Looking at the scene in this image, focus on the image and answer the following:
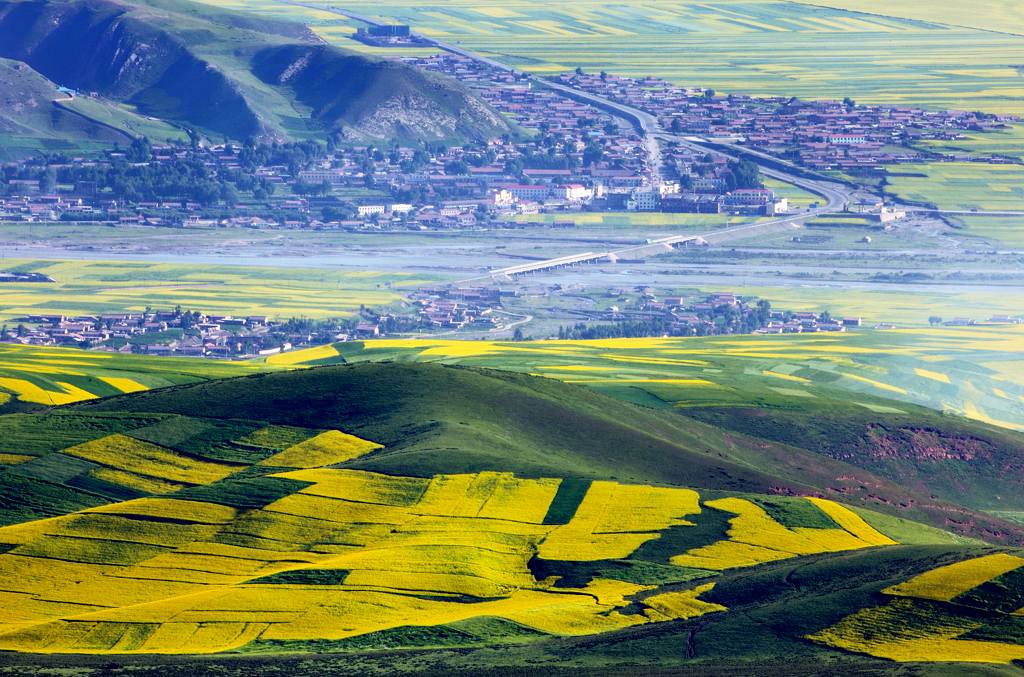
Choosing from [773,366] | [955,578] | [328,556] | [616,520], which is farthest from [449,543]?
[773,366]

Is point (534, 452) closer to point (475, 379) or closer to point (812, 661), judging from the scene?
point (475, 379)

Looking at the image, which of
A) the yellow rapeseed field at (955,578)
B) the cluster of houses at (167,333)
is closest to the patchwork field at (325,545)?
the yellow rapeseed field at (955,578)

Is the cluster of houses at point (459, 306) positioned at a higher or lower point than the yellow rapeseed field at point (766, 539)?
lower

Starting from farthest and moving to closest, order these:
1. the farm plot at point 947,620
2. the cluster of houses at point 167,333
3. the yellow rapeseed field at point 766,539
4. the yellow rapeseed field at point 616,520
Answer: the cluster of houses at point 167,333
the yellow rapeseed field at point 616,520
the yellow rapeseed field at point 766,539
the farm plot at point 947,620

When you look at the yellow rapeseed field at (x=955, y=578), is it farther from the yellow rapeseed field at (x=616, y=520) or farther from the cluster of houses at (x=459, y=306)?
the cluster of houses at (x=459, y=306)

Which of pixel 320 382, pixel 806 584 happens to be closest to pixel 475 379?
pixel 320 382

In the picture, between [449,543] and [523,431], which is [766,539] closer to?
[449,543]

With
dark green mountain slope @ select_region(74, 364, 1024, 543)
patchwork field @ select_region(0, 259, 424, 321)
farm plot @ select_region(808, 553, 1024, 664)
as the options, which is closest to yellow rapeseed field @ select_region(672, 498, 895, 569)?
dark green mountain slope @ select_region(74, 364, 1024, 543)
